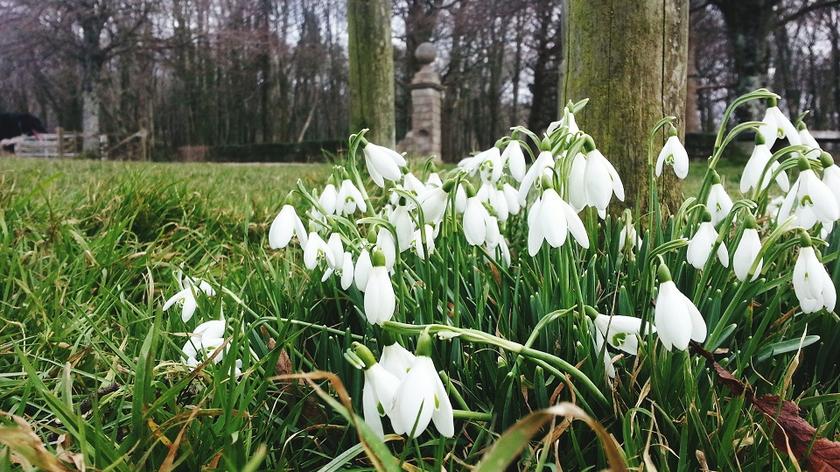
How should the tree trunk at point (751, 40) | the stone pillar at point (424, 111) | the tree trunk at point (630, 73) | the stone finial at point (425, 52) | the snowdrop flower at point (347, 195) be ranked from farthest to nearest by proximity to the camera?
1. the stone pillar at point (424, 111)
2. the stone finial at point (425, 52)
3. the tree trunk at point (751, 40)
4. the tree trunk at point (630, 73)
5. the snowdrop flower at point (347, 195)

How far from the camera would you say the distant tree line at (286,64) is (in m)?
21.5

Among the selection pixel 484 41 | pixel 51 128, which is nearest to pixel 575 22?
pixel 484 41

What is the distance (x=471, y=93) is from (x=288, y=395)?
26380mm

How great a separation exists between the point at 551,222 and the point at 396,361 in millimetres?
369

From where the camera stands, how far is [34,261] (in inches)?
93.7

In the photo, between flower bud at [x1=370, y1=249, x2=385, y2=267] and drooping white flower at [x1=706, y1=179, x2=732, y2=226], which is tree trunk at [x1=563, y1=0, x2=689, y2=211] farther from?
flower bud at [x1=370, y1=249, x2=385, y2=267]

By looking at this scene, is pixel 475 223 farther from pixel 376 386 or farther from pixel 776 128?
pixel 776 128

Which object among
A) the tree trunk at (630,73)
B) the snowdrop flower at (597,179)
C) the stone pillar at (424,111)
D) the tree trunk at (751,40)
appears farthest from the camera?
the stone pillar at (424,111)

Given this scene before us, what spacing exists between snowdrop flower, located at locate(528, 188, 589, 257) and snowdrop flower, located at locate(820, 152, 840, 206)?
59 centimetres

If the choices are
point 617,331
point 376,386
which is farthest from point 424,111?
point 376,386

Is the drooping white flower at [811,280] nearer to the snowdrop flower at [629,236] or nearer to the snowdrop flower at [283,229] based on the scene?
the snowdrop flower at [629,236]

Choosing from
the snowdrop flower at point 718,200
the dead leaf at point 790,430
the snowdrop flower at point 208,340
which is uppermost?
the snowdrop flower at point 718,200

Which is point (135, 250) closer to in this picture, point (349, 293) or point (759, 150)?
point (349, 293)

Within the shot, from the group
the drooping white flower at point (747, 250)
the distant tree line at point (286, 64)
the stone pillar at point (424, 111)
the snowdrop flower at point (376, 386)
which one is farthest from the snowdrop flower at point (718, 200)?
the distant tree line at point (286, 64)
